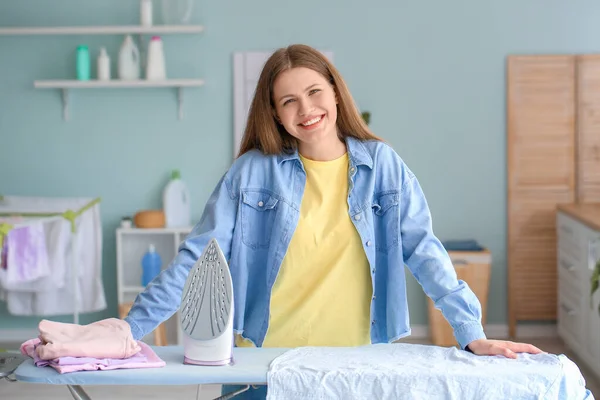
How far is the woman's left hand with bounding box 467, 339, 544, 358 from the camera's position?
5.15ft

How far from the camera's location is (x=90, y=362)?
4.98 ft

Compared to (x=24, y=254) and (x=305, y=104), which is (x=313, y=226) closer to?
(x=305, y=104)

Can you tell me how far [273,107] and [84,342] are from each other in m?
0.61

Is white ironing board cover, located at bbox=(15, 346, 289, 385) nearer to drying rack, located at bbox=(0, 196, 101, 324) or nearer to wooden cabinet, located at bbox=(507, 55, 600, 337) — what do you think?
drying rack, located at bbox=(0, 196, 101, 324)

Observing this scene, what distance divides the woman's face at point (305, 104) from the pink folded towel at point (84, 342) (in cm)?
51

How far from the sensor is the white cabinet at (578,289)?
392 cm

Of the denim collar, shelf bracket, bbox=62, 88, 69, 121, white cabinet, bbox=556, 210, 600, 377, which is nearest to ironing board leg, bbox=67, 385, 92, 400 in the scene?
the denim collar

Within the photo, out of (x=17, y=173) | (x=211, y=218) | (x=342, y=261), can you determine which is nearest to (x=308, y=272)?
(x=342, y=261)

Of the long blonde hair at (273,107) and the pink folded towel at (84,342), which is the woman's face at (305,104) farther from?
the pink folded towel at (84,342)

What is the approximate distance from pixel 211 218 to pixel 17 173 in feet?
10.9

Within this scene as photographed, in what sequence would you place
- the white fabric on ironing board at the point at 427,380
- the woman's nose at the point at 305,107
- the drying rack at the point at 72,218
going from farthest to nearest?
the drying rack at the point at 72,218, the woman's nose at the point at 305,107, the white fabric on ironing board at the point at 427,380

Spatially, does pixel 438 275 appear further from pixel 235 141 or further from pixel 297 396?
pixel 235 141

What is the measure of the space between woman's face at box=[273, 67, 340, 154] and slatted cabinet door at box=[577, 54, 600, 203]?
128 inches

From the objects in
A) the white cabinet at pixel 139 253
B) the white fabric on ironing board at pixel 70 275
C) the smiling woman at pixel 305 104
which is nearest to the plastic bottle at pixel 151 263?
the white cabinet at pixel 139 253
